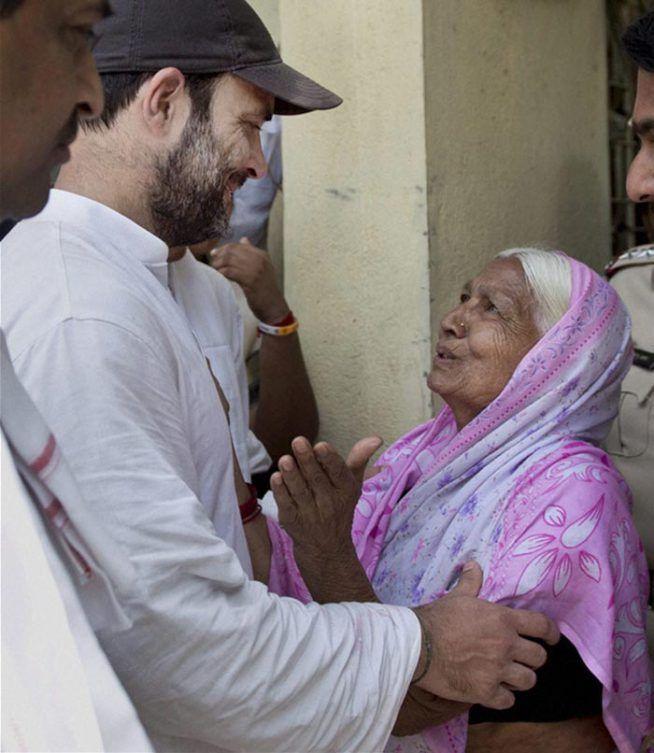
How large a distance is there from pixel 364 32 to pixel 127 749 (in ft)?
9.11

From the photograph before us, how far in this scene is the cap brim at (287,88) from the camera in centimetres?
248

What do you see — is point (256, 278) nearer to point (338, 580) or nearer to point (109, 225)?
point (338, 580)

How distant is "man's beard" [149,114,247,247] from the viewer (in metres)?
2.35

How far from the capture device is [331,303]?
13.1 ft

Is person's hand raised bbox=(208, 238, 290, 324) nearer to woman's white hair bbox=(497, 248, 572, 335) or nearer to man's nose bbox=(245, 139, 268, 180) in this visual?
woman's white hair bbox=(497, 248, 572, 335)

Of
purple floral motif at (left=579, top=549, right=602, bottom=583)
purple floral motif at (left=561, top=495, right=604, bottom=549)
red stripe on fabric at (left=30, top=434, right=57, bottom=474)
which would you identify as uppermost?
red stripe on fabric at (left=30, top=434, right=57, bottom=474)

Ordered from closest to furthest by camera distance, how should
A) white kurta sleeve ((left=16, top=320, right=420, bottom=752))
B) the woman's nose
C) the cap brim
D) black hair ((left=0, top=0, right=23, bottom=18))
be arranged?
black hair ((left=0, top=0, right=23, bottom=18)), white kurta sleeve ((left=16, top=320, right=420, bottom=752)), the cap brim, the woman's nose

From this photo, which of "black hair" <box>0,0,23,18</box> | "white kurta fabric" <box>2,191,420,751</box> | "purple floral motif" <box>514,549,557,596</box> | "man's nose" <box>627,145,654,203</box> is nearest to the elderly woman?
"purple floral motif" <box>514,549,557,596</box>

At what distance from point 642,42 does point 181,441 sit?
1.41m

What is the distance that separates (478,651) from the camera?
2275 mm

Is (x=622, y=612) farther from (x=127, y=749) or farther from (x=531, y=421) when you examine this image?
(x=127, y=749)

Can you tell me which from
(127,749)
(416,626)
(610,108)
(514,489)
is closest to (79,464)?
(127,749)

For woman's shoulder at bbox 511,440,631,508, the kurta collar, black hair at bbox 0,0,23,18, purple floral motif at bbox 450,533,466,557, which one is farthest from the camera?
purple floral motif at bbox 450,533,466,557

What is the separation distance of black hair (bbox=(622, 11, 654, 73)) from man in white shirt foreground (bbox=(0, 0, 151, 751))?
5.20ft
